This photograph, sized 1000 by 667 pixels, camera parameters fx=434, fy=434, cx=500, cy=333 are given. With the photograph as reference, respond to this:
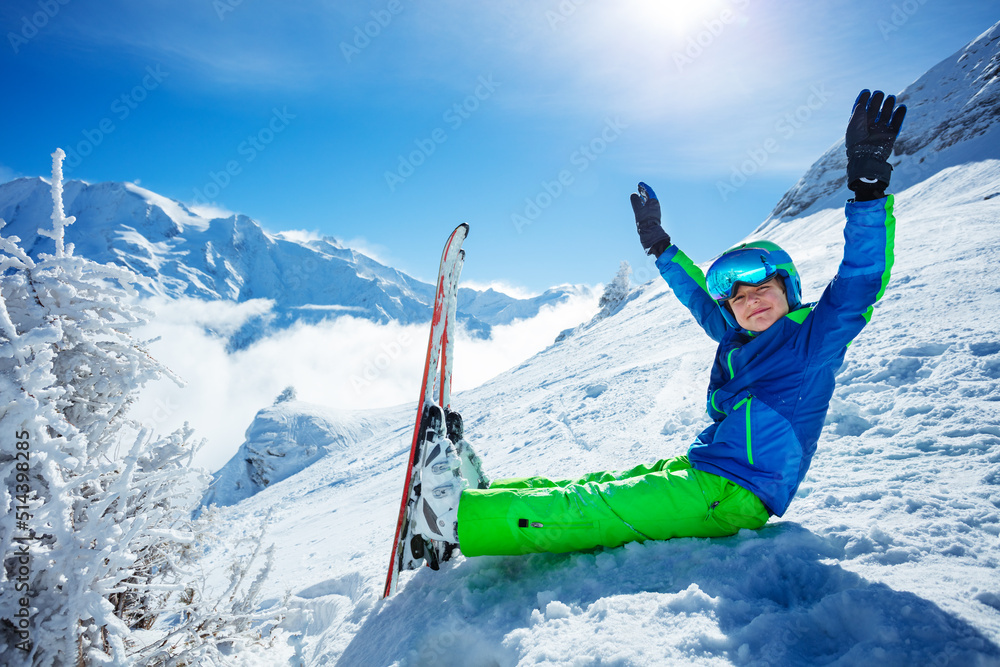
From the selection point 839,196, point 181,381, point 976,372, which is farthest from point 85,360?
point 839,196

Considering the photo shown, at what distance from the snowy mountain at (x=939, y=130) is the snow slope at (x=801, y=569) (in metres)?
23.5

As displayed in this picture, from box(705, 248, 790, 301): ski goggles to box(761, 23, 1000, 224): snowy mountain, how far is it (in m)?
25.2

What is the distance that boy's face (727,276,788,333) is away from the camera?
255 cm

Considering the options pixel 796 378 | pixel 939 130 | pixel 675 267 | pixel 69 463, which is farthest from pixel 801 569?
pixel 939 130

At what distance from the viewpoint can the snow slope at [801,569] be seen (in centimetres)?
151

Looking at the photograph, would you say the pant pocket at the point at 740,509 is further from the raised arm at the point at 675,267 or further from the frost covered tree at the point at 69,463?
the frost covered tree at the point at 69,463

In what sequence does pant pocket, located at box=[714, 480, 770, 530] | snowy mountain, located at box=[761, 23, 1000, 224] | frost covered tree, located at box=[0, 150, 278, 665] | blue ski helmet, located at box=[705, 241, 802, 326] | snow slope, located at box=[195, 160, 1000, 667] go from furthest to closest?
snowy mountain, located at box=[761, 23, 1000, 224] → blue ski helmet, located at box=[705, 241, 802, 326] → pant pocket, located at box=[714, 480, 770, 530] → snow slope, located at box=[195, 160, 1000, 667] → frost covered tree, located at box=[0, 150, 278, 665]

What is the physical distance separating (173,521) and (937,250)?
34.7 feet

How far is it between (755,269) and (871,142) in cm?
86

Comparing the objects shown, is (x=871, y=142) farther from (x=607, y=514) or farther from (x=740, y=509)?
(x=607, y=514)

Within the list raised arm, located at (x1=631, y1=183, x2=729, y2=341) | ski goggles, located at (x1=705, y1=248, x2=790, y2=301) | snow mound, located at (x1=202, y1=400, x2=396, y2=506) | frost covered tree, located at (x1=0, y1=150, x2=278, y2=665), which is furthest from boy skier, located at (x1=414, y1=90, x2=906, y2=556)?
snow mound, located at (x1=202, y1=400, x2=396, y2=506)

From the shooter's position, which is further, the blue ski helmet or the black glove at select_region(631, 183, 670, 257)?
the black glove at select_region(631, 183, 670, 257)

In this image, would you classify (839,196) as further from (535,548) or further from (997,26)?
(535,548)

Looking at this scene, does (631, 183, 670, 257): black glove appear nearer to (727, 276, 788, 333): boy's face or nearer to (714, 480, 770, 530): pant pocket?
(727, 276, 788, 333): boy's face
